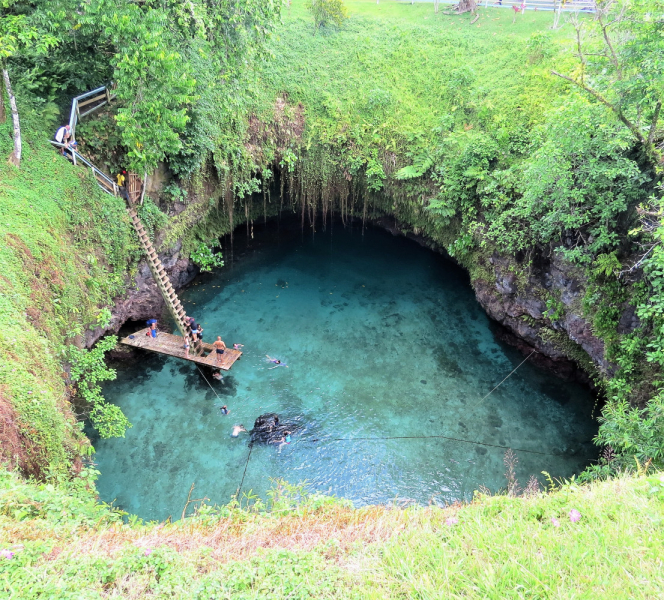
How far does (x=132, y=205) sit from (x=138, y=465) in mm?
7749

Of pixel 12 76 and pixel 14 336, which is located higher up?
pixel 12 76

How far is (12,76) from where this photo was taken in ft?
38.6

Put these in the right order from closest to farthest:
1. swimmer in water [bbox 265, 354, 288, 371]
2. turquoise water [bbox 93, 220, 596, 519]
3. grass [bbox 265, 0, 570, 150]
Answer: turquoise water [bbox 93, 220, 596, 519] < swimmer in water [bbox 265, 354, 288, 371] < grass [bbox 265, 0, 570, 150]

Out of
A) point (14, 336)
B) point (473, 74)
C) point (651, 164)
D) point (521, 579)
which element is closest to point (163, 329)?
point (14, 336)

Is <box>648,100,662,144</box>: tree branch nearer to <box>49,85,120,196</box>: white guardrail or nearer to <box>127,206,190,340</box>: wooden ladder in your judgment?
<box>127,206,190,340</box>: wooden ladder

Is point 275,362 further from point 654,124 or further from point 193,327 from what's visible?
point 654,124

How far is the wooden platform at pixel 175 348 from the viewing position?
43.6 ft

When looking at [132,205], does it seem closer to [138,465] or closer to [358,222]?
[138,465]

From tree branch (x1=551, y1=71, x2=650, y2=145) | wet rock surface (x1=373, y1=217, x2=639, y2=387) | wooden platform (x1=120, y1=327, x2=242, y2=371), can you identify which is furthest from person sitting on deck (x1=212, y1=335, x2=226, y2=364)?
tree branch (x1=551, y1=71, x2=650, y2=145)

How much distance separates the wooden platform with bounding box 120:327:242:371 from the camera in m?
13.3

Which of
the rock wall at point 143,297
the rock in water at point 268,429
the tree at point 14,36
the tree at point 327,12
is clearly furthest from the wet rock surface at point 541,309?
the tree at point 327,12

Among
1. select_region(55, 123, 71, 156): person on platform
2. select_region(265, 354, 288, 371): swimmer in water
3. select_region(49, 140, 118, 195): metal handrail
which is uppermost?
select_region(55, 123, 71, 156): person on platform

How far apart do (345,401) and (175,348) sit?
557 centimetres

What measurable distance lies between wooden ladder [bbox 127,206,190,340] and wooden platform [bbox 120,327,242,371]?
1.74ft
